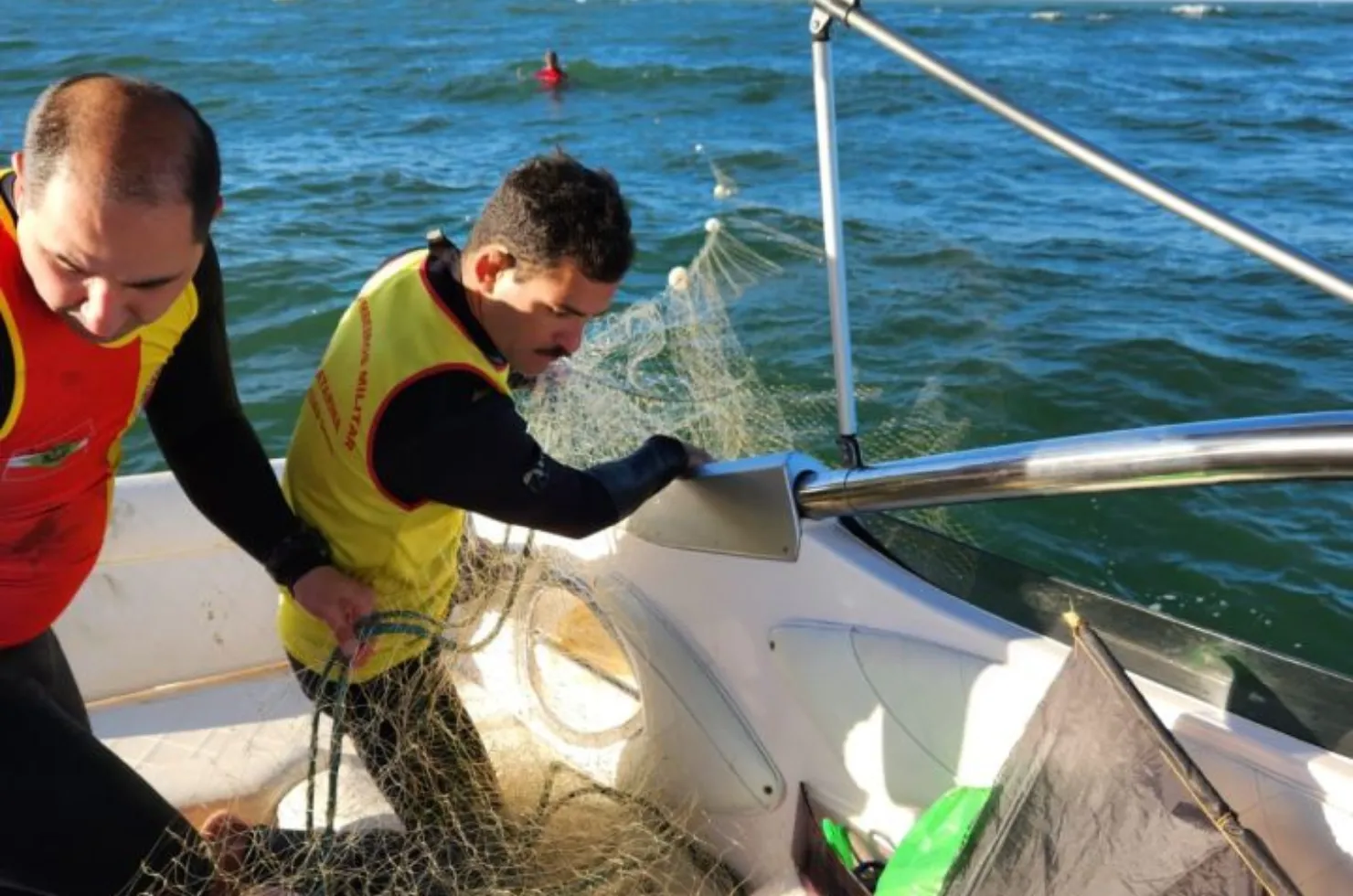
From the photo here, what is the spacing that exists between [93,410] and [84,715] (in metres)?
0.67

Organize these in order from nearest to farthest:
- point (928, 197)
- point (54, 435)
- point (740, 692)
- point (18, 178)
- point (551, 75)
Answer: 1. point (18, 178)
2. point (54, 435)
3. point (740, 692)
4. point (928, 197)
5. point (551, 75)

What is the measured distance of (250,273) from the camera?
9094 mm

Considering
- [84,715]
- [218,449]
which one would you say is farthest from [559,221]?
[84,715]

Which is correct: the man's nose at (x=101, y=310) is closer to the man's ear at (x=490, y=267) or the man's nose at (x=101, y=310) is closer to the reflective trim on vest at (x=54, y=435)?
the reflective trim on vest at (x=54, y=435)

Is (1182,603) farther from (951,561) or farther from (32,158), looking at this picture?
(32,158)

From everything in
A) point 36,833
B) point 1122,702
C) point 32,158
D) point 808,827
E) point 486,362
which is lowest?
point 808,827

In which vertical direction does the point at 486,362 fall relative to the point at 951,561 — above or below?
above

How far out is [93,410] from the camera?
1918 millimetres

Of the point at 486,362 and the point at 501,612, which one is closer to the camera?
the point at 486,362

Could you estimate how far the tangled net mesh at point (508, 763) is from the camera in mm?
2197

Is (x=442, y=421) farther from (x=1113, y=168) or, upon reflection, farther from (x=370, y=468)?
(x=1113, y=168)

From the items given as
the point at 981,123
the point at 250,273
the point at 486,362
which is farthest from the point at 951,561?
the point at 981,123

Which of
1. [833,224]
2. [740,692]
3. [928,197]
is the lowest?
[928,197]

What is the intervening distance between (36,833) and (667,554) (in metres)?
1.19
